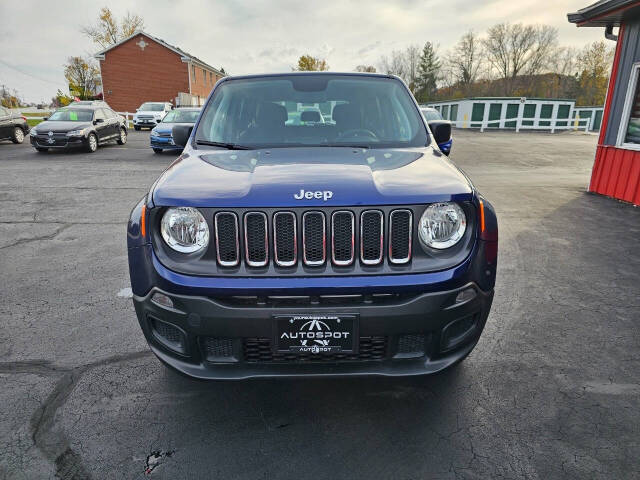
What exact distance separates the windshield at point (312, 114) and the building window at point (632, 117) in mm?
6886

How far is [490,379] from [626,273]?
288cm

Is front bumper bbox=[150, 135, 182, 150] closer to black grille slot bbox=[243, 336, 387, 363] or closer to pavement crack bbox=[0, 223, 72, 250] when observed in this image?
pavement crack bbox=[0, 223, 72, 250]

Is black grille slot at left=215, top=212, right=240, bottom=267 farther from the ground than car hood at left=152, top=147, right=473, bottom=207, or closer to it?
closer to it

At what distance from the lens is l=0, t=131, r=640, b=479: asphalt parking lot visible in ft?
6.88

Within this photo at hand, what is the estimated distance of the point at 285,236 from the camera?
2.03 meters

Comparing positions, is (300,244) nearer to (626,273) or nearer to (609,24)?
(626,273)

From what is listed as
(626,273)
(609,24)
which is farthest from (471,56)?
(626,273)

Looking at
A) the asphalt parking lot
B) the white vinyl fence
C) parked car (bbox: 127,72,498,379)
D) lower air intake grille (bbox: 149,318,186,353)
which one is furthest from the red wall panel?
the white vinyl fence

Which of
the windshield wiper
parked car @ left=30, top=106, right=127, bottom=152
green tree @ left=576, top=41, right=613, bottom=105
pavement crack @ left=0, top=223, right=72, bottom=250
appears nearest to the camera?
the windshield wiper

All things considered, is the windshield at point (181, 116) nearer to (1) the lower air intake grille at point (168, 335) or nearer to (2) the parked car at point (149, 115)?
(2) the parked car at point (149, 115)

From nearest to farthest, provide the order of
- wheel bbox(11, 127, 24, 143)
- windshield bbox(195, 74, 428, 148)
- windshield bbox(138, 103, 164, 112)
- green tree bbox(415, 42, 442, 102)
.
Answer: windshield bbox(195, 74, 428, 148) < wheel bbox(11, 127, 24, 143) < windshield bbox(138, 103, 164, 112) < green tree bbox(415, 42, 442, 102)

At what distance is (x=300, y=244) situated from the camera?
2035mm

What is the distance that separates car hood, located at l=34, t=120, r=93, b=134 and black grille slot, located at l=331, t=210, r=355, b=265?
51.4ft

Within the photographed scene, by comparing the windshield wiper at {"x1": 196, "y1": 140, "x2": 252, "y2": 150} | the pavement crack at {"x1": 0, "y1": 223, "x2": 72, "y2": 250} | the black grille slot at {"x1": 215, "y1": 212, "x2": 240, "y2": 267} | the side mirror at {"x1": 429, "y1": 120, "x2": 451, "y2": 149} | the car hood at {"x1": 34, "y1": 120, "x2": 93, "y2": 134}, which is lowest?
the pavement crack at {"x1": 0, "y1": 223, "x2": 72, "y2": 250}
